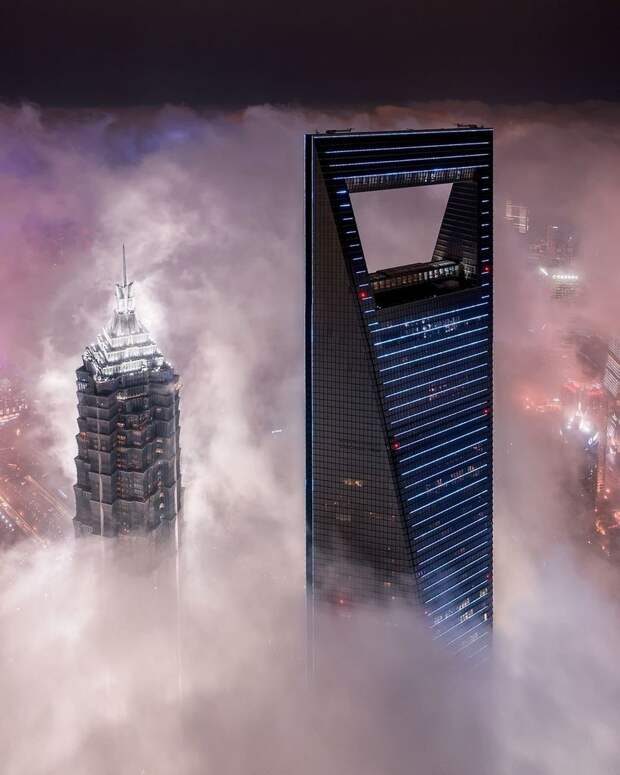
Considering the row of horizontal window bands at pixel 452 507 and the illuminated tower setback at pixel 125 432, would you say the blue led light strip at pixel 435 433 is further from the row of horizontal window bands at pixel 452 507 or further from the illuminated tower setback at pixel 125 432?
the illuminated tower setback at pixel 125 432

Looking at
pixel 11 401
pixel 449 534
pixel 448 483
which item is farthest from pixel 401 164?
pixel 11 401

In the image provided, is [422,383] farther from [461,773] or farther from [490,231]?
[461,773]

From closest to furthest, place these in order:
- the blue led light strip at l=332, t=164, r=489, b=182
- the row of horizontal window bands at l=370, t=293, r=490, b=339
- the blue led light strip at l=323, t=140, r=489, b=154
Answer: the blue led light strip at l=323, t=140, r=489, b=154, the blue led light strip at l=332, t=164, r=489, b=182, the row of horizontal window bands at l=370, t=293, r=490, b=339

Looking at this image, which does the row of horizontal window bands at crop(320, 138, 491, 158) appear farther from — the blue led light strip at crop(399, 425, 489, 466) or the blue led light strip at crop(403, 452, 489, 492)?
the blue led light strip at crop(403, 452, 489, 492)

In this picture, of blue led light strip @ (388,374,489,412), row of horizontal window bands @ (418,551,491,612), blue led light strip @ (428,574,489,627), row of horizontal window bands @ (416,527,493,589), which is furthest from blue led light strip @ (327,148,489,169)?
blue led light strip @ (428,574,489,627)

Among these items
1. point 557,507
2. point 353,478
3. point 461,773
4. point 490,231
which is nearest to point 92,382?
point 353,478

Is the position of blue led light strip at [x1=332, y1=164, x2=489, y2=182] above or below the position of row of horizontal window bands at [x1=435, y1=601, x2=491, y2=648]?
above

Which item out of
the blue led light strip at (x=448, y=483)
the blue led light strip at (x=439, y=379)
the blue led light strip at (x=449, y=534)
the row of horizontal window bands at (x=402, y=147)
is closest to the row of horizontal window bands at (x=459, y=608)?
the blue led light strip at (x=449, y=534)
